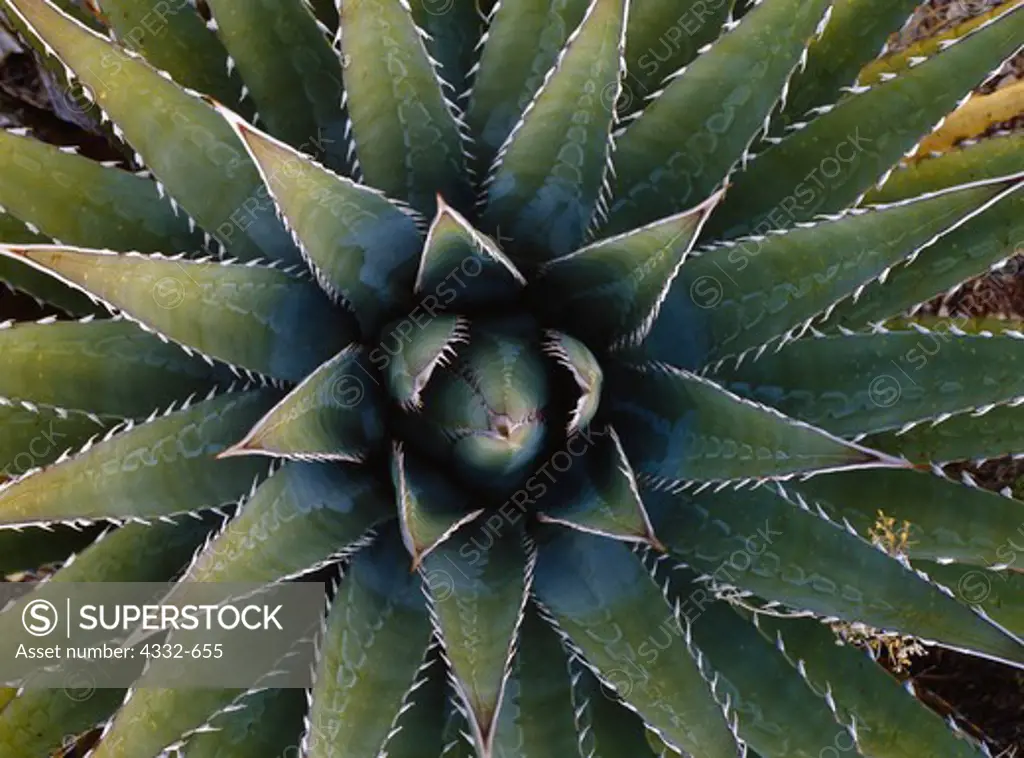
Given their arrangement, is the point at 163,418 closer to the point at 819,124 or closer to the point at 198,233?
the point at 198,233

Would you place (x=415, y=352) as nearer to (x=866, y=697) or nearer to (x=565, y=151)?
(x=565, y=151)

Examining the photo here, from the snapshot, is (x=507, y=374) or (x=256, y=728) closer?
(x=507, y=374)

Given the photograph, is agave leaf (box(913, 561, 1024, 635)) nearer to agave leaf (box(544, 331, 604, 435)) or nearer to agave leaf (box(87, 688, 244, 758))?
agave leaf (box(544, 331, 604, 435))

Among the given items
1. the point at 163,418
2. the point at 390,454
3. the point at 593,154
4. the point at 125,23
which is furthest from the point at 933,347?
the point at 125,23

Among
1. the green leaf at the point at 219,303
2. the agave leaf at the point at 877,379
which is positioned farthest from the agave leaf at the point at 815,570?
the green leaf at the point at 219,303

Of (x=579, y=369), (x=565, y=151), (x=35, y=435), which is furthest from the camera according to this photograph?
(x=35, y=435)

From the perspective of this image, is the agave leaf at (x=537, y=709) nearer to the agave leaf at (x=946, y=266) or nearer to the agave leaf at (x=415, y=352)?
the agave leaf at (x=415, y=352)

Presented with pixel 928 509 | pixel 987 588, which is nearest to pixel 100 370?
pixel 928 509
